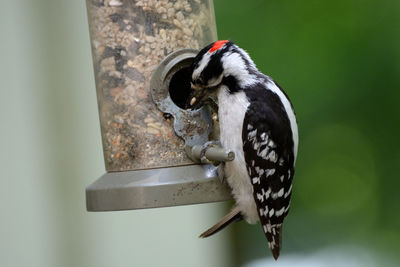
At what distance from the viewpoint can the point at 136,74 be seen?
274cm

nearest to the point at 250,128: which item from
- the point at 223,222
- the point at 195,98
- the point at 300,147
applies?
the point at 195,98

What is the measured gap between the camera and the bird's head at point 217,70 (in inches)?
106

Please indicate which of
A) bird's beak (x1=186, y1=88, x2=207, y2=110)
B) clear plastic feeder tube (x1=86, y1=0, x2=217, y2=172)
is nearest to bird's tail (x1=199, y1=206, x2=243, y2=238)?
clear plastic feeder tube (x1=86, y1=0, x2=217, y2=172)

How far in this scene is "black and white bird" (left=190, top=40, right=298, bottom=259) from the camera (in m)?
2.71

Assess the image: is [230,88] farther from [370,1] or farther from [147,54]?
[370,1]

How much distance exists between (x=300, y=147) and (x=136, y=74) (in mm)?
3276

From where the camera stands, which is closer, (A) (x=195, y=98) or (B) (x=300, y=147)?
(A) (x=195, y=98)

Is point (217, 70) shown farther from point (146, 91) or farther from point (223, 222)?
point (223, 222)

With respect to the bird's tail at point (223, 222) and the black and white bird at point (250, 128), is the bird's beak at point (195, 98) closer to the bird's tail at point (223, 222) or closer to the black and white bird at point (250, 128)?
the black and white bird at point (250, 128)

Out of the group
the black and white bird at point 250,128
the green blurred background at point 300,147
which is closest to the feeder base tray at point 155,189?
the black and white bird at point 250,128

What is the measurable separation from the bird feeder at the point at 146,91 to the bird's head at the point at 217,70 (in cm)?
8

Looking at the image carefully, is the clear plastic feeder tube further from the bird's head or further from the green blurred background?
the green blurred background

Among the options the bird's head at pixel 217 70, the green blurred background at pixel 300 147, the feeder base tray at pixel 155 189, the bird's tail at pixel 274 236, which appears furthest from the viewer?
the green blurred background at pixel 300 147

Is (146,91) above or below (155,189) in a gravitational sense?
above
